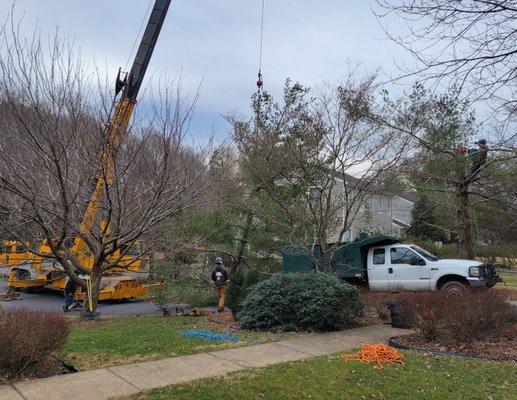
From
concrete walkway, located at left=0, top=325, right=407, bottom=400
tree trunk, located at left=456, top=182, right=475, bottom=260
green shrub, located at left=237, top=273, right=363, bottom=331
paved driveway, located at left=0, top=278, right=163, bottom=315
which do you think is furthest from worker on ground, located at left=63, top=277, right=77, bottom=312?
tree trunk, located at left=456, top=182, right=475, bottom=260

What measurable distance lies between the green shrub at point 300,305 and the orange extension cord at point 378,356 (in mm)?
2627

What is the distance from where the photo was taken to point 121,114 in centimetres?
1045

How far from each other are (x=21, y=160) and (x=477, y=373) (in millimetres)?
9180

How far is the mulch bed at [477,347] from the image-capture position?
760cm

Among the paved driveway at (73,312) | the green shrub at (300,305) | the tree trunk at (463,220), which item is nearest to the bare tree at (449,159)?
the tree trunk at (463,220)

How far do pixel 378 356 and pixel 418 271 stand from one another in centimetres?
889

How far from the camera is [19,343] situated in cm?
570

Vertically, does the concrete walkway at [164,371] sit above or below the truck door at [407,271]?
below

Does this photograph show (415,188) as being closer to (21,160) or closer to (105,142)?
(105,142)

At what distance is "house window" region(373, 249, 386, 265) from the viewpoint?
15902 mm

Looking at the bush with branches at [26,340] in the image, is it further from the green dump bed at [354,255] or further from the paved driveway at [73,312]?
the green dump bed at [354,255]

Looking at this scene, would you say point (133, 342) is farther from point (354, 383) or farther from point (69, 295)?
point (69, 295)

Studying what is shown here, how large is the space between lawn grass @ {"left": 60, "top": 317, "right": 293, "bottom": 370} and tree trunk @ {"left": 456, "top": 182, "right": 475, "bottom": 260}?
8.03m

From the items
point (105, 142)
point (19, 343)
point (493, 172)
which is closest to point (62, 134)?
point (105, 142)
